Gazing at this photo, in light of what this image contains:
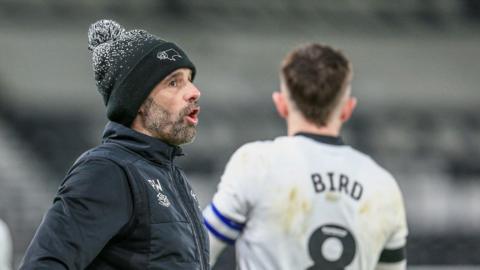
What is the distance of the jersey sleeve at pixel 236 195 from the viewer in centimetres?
334

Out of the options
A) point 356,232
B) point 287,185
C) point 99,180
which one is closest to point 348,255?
point 356,232

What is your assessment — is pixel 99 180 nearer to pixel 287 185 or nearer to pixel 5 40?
pixel 287 185

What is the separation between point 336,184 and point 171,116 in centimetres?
79

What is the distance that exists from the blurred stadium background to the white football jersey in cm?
728

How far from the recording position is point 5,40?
12891mm

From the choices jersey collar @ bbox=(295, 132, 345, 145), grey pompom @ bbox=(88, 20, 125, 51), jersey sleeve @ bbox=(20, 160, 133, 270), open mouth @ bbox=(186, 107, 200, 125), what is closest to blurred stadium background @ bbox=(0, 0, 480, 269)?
jersey collar @ bbox=(295, 132, 345, 145)

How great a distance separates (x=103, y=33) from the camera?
283 cm

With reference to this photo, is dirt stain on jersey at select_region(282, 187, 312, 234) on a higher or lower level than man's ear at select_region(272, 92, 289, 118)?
lower

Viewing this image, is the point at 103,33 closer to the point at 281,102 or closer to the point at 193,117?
the point at 193,117

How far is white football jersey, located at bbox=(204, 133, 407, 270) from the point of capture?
3309 millimetres

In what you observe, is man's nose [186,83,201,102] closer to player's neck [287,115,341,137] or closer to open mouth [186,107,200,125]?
open mouth [186,107,200,125]

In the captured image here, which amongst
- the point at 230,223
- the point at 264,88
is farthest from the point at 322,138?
the point at 264,88

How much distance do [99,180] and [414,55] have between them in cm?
1134

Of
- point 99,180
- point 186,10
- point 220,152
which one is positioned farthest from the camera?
point 186,10
